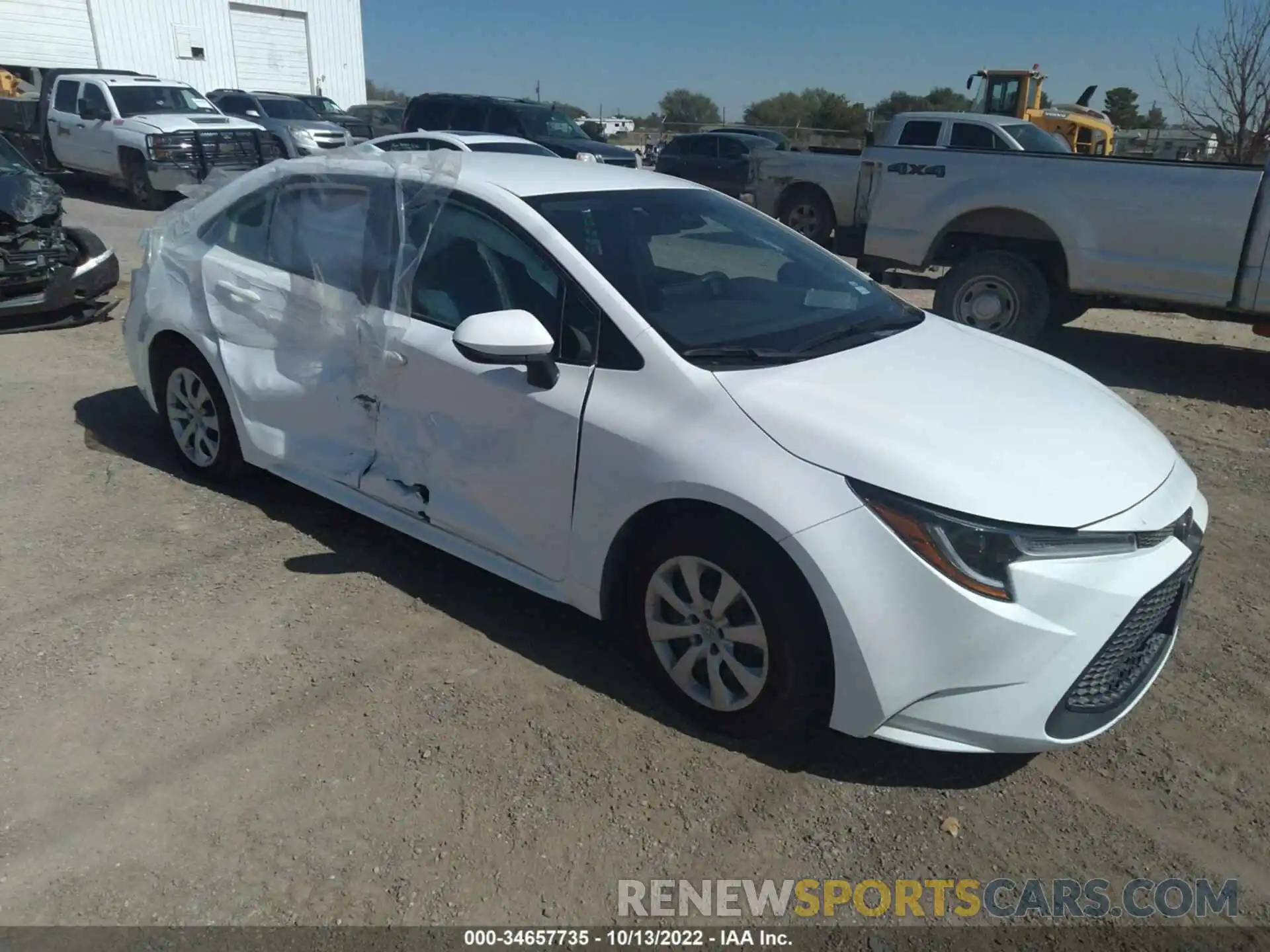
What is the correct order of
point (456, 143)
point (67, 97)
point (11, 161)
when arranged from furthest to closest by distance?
point (67, 97)
point (456, 143)
point (11, 161)

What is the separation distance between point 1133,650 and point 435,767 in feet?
6.93

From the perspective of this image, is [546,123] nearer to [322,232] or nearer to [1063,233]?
[1063,233]

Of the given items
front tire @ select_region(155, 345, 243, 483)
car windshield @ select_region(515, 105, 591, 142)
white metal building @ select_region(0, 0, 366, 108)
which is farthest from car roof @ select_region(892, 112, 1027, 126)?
white metal building @ select_region(0, 0, 366, 108)

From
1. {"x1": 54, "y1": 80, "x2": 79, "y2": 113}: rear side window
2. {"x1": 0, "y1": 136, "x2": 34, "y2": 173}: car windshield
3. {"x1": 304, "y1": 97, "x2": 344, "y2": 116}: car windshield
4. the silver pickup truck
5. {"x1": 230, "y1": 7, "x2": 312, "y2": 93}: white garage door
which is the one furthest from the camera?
{"x1": 230, "y1": 7, "x2": 312, "y2": 93}: white garage door

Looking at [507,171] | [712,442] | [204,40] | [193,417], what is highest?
[204,40]

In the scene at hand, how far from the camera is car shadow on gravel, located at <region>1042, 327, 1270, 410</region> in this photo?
7270 mm

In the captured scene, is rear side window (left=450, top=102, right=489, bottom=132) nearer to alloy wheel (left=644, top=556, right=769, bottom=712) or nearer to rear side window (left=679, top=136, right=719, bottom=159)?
rear side window (left=679, top=136, right=719, bottom=159)

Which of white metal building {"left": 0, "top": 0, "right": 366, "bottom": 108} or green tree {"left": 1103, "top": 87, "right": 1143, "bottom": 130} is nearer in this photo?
white metal building {"left": 0, "top": 0, "right": 366, "bottom": 108}

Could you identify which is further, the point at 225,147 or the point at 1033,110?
the point at 1033,110

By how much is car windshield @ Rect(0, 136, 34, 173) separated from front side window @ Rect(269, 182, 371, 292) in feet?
18.6

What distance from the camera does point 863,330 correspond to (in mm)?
3619

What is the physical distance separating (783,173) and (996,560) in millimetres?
11497

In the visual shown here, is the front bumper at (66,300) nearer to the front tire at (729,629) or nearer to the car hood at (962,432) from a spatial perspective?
the front tire at (729,629)

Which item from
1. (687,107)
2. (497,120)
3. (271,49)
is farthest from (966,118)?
(687,107)
